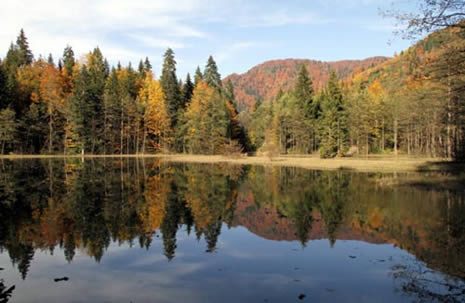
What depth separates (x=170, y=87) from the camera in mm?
75438

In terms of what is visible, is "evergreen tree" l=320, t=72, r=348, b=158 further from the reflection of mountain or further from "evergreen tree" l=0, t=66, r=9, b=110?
"evergreen tree" l=0, t=66, r=9, b=110

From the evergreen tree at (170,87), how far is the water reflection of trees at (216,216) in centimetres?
5349

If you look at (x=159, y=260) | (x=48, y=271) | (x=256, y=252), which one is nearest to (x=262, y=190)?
(x=256, y=252)

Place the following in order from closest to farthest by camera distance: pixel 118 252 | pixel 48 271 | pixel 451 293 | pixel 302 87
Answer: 1. pixel 451 293
2. pixel 48 271
3. pixel 118 252
4. pixel 302 87

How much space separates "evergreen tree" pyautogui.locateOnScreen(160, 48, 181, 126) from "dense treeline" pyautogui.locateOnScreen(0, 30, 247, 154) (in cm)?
20

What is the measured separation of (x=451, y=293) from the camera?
22.3ft

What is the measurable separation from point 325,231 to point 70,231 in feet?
26.3

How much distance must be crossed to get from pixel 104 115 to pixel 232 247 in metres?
65.3

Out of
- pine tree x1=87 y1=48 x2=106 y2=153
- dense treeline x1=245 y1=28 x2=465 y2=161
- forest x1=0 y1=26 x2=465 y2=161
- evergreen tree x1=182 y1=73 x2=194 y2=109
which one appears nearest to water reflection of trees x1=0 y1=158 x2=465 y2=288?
dense treeline x1=245 y1=28 x2=465 y2=161

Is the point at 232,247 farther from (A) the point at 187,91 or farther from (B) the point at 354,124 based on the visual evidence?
(A) the point at 187,91

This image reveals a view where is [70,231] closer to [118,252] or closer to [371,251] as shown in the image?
[118,252]

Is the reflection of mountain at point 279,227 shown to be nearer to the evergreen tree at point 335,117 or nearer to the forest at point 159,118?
the forest at point 159,118

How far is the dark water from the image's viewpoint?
7.07m

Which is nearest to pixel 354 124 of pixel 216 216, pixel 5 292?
pixel 216 216
